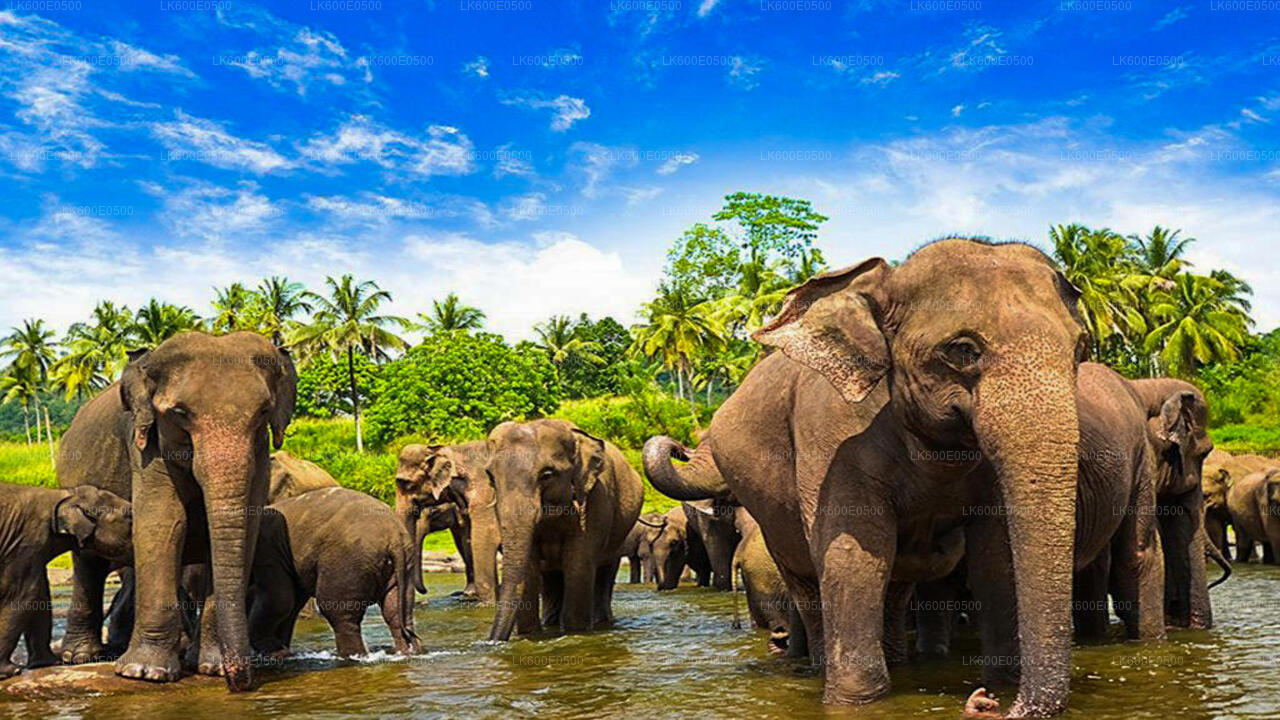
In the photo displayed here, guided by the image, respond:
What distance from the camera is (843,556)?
690 centimetres

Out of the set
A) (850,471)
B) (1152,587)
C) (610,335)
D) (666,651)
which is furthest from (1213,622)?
(610,335)

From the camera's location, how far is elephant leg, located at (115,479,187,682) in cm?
966

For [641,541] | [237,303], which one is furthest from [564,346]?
[641,541]

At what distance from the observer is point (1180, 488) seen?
36.6ft

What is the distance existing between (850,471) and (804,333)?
32.4 inches

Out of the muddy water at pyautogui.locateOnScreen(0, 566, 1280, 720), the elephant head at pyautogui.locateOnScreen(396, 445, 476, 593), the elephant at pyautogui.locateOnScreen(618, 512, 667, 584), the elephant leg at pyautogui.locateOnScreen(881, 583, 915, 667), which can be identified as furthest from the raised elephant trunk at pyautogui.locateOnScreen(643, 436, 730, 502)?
the elephant at pyautogui.locateOnScreen(618, 512, 667, 584)

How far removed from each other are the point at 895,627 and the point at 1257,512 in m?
17.4

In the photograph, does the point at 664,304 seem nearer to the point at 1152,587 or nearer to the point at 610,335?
the point at 610,335

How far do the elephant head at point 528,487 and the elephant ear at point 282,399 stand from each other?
120 inches

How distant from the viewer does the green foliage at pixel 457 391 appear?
58000 mm

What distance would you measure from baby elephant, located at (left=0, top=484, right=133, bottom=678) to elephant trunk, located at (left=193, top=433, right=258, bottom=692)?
2011 millimetres

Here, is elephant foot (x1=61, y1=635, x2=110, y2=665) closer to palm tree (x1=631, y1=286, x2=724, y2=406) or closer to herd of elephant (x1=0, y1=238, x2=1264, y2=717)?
herd of elephant (x1=0, y1=238, x2=1264, y2=717)

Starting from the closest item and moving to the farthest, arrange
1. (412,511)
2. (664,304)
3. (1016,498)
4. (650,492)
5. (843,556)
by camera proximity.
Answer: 1. (1016,498)
2. (843,556)
3. (412,511)
4. (650,492)
5. (664,304)

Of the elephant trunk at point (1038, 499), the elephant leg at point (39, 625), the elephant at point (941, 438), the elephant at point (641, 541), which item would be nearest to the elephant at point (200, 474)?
the elephant leg at point (39, 625)
